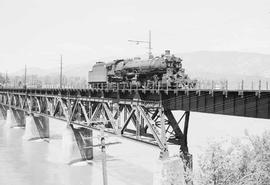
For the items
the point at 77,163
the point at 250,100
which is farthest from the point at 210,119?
the point at 250,100

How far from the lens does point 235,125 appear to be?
276ft

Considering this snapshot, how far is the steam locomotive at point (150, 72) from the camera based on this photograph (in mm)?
27367

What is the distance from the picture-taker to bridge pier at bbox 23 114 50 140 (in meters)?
57.9

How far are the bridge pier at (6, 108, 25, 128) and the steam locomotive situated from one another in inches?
1739

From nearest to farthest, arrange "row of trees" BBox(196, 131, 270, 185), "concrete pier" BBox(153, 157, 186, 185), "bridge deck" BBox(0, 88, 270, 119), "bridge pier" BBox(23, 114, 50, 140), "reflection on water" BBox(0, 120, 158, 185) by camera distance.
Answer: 1. "row of trees" BBox(196, 131, 270, 185)
2. "bridge deck" BBox(0, 88, 270, 119)
3. "concrete pier" BBox(153, 157, 186, 185)
4. "reflection on water" BBox(0, 120, 158, 185)
5. "bridge pier" BBox(23, 114, 50, 140)

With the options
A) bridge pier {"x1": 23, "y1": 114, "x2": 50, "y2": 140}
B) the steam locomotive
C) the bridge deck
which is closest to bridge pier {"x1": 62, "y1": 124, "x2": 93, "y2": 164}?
the steam locomotive

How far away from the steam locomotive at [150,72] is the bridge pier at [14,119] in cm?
4417

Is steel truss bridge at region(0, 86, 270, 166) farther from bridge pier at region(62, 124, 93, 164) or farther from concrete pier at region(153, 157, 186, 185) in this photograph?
bridge pier at region(62, 124, 93, 164)

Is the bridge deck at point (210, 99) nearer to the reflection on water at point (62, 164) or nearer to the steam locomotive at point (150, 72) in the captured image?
the steam locomotive at point (150, 72)

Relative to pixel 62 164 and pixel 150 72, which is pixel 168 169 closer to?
pixel 150 72

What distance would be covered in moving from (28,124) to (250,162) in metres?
47.1

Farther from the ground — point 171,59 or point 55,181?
point 171,59

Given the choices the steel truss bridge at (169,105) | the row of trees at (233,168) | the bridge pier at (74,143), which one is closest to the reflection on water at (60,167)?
the bridge pier at (74,143)

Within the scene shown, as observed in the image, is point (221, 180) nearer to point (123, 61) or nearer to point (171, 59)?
point (171, 59)
